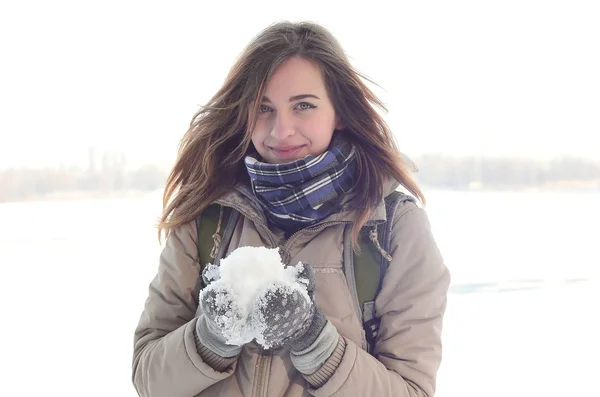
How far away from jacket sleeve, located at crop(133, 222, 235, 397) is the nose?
24 centimetres

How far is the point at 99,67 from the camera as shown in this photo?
2387 mm

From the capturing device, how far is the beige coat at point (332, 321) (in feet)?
2.93

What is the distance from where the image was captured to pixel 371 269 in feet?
3.13

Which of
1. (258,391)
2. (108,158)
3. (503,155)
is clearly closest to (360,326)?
(258,391)

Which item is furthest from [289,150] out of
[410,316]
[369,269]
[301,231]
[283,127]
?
[410,316]

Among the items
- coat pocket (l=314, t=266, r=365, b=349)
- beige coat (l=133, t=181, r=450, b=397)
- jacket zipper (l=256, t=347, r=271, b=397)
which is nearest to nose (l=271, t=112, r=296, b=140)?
beige coat (l=133, t=181, r=450, b=397)

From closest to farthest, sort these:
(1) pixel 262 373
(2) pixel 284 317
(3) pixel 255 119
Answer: (2) pixel 284 317, (1) pixel 262 373, (3) pixel 255 119

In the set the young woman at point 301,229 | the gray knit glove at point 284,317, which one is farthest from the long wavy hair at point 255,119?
the gray knit glove at point 284,317

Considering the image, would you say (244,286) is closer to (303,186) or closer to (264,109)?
(303,186)

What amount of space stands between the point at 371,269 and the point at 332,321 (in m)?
0.11

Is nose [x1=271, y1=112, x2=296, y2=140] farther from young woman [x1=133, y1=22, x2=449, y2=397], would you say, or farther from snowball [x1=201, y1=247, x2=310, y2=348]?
snowball [x1=201, y1=247, x2=310, y2=348]

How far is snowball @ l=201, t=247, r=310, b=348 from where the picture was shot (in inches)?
31.1

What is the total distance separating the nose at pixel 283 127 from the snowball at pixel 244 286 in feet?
0.79

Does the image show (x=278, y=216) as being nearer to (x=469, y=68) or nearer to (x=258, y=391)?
(x=258, y=391)
